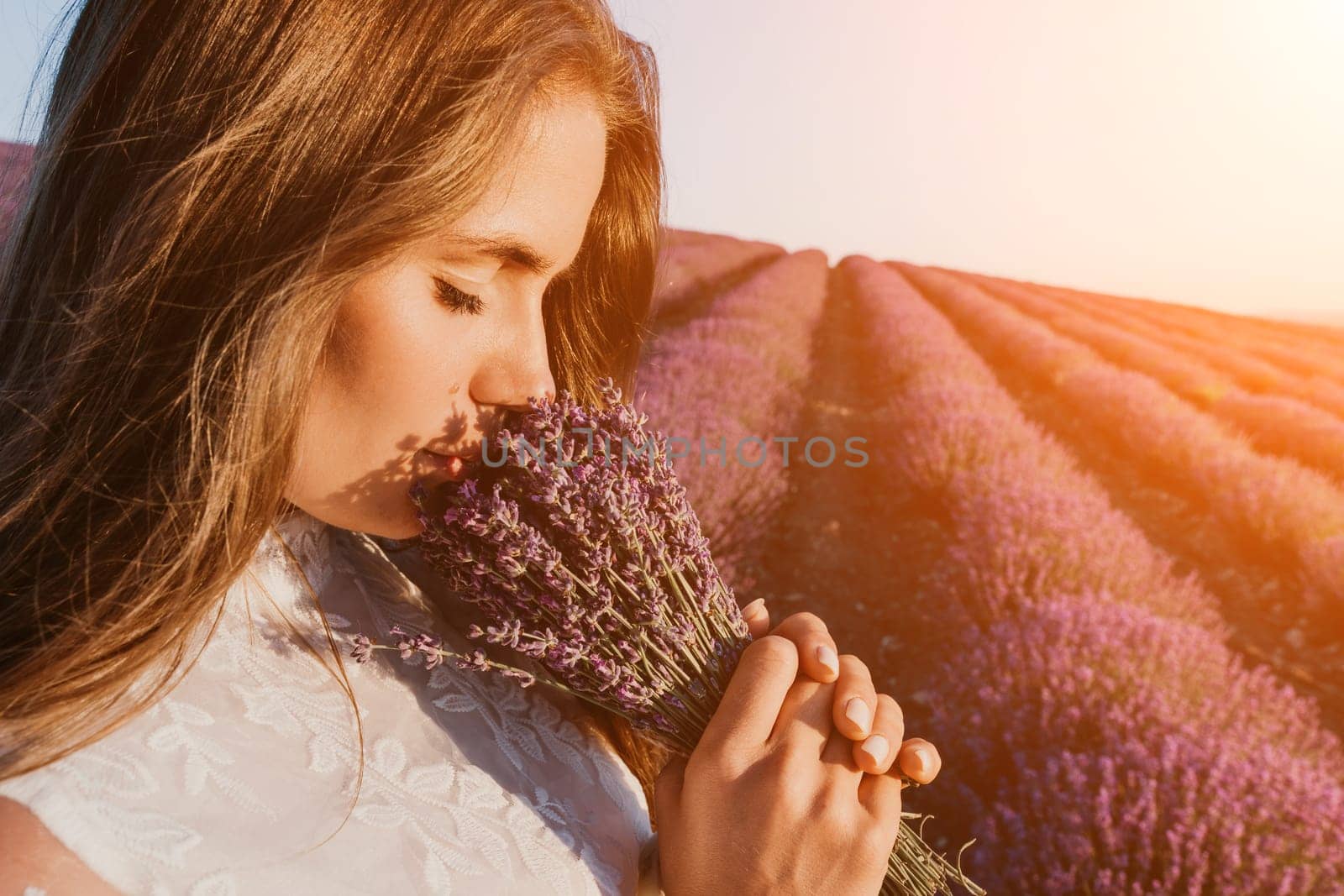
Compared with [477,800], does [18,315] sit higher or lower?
higher

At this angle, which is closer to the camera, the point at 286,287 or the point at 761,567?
the point at 286,287

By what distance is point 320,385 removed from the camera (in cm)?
102

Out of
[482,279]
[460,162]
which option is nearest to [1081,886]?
[482,279]

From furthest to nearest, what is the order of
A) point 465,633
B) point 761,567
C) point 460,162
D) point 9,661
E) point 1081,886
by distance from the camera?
point 761,567 < point 1081,886 < point 465,633 < point 460,162 < point 9,661

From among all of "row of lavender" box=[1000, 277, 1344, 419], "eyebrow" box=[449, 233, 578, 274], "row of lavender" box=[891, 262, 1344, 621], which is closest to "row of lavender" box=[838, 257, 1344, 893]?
"row of lavender" box=[891, 262, 1344, 621]

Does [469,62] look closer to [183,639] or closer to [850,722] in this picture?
[183,639]

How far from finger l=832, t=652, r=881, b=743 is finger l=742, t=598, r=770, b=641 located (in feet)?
0.59

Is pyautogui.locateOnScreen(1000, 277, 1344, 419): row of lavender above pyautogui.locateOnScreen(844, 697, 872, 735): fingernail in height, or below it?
above

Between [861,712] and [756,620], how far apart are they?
0.30 meters

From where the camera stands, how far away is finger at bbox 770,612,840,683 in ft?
3.61

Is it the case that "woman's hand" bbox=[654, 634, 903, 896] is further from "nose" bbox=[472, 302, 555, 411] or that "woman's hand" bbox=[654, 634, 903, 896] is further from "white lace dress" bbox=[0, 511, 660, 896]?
"nose" bbox=[472, 302, 555, 411]

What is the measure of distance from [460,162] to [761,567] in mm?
2834

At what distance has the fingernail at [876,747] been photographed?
3.41ft

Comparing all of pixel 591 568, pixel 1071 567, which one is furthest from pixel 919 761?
pixel 1071 567
